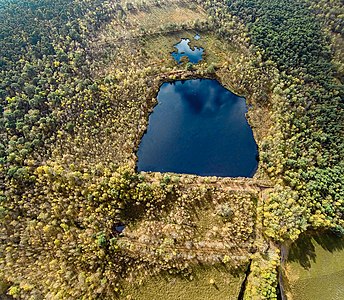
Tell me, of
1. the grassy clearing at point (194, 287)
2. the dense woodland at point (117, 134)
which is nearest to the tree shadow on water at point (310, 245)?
the dense woodland at point (117, 134)

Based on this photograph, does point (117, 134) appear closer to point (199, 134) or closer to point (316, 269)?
point (199, 134)

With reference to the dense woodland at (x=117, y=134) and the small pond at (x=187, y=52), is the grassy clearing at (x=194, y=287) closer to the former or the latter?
the dense woodland at (x=117, y=134)

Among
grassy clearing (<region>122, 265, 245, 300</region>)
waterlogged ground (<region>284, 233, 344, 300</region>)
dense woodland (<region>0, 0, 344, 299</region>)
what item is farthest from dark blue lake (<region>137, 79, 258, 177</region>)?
grassy clearing (<region>122, 265, 245, 300</region>)

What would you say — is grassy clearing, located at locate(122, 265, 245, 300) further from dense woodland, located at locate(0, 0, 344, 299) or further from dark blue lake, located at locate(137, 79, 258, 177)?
dark blue lake, located at locate(137, 79, 258, 177)

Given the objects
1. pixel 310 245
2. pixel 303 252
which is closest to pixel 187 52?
pixel 310 245

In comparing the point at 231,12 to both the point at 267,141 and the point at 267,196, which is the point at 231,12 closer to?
the point at 267,141

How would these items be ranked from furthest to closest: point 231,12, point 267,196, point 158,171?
point 231,12 < point 158,171 < point 267,196

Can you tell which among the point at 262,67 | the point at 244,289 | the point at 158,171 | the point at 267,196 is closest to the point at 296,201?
the point at 267,196

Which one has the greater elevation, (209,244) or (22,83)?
(22,83)
